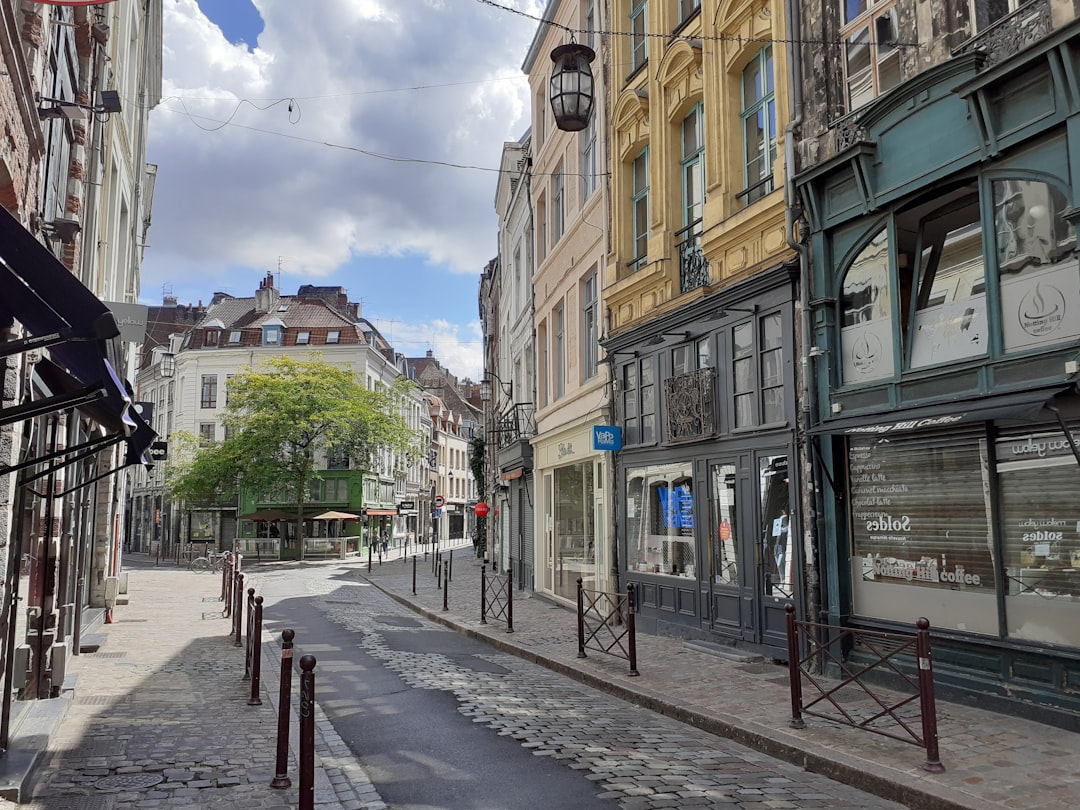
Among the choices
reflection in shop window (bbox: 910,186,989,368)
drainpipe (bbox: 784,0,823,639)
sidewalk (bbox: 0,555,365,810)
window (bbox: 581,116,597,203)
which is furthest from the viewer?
window (bbox: 581,116,597,203)

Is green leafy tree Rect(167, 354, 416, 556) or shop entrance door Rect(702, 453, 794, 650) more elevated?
green leafy tree Rect(167, 354, 416, 556)

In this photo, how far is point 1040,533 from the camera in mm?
7637

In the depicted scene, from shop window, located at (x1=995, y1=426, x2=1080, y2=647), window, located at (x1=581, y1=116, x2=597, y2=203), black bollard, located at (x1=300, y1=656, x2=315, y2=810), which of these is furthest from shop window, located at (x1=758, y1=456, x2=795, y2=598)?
window, located at (x1=581, y1=116, x2=597, y2=203)

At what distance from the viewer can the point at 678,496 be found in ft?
44.4

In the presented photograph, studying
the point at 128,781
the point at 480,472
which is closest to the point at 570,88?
the point at 128,781

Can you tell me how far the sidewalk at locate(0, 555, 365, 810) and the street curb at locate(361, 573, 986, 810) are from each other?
319 centimetres

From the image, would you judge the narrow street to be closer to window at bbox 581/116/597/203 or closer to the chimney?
window at bbox 581/116/597/203

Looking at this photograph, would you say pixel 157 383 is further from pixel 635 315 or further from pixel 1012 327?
pixel 1012 327

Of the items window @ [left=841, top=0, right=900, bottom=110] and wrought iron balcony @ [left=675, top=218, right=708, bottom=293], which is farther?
wrought iron balcony @ [left=675, top=218, right=708, bottom=293]

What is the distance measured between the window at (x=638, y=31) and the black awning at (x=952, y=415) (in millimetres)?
8873

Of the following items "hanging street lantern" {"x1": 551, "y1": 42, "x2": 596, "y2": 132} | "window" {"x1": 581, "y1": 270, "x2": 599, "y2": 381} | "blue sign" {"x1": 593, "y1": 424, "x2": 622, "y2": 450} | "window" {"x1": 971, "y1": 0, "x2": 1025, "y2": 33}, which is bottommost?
"blue sign" {"x1": 593, "y1": 424, "x2": 622, "y2": 450}

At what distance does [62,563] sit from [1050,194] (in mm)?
11480

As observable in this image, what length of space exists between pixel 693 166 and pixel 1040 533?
844 cm

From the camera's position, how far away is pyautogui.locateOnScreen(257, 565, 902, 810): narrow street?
228 inches
